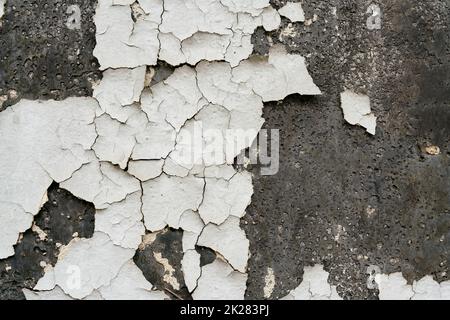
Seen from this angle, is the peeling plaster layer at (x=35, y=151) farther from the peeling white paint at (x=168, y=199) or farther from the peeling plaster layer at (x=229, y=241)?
the peeling plaster layer at (x=229, y=241)

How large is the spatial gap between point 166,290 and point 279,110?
55cm

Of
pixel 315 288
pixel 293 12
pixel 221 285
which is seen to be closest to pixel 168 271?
pixel 221 285

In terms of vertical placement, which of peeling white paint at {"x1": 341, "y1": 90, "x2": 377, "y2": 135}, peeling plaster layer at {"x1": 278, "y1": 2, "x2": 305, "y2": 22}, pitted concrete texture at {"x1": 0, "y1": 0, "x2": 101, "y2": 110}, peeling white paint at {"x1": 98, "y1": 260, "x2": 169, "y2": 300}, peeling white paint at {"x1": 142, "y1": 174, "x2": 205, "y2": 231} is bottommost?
peeling white paint at {"x1": 98, "y1": 260, "x2": 169, "y2": 300}

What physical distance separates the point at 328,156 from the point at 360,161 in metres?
0.09

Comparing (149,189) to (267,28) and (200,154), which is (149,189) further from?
(267,28)

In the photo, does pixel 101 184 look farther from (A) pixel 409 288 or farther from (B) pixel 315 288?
(A) pixel 409 288

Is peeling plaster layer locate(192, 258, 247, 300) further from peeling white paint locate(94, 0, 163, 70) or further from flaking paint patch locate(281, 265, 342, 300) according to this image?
peeling white paint locate(94, 0, 163, 70)

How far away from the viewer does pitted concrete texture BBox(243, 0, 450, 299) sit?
5.34 feet

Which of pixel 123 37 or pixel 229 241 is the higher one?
pixel 123 37

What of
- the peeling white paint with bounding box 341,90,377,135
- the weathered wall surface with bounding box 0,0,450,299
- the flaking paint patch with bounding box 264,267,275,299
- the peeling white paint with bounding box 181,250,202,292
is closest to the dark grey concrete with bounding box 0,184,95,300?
the weathered wall surface with bounding box 0,0,450,299

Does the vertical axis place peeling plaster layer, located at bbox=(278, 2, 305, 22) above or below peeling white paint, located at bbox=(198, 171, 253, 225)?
above

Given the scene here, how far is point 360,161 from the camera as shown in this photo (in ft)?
5.43

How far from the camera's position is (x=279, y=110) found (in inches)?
64.9
